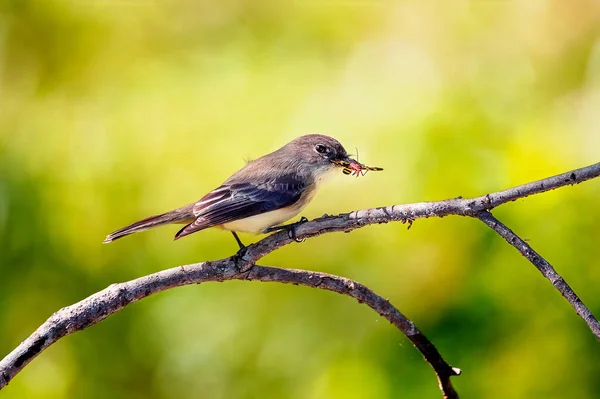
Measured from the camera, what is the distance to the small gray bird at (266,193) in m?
1.84

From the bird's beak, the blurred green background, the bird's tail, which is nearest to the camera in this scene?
the bird's tail

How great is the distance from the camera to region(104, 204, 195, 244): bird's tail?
181 cm

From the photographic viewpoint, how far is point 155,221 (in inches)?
72.6

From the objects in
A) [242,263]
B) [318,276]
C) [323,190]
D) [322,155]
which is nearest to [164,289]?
[242,263]

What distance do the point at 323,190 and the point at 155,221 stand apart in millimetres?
867

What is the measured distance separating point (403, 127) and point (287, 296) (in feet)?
2.33

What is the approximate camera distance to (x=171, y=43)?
2.95 metres

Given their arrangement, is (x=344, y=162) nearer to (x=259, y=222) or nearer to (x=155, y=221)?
(x=259, y=222)

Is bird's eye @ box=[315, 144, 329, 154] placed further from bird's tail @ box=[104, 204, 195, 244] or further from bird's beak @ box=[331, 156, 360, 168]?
bird's tail @ box=[104, 204, 195, 244]

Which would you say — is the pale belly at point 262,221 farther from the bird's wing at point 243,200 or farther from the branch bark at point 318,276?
the branch bark at point 318,276

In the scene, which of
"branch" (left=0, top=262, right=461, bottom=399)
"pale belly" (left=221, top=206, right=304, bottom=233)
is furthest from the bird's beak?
"branch" (left=0, top=262, right=461, bottom=399)

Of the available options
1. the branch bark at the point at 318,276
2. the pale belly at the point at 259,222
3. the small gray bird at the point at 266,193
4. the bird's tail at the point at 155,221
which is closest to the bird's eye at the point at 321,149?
the small gray bird at the point at 266,193

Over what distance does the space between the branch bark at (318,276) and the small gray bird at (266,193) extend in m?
0.27

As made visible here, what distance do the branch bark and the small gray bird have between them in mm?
273
